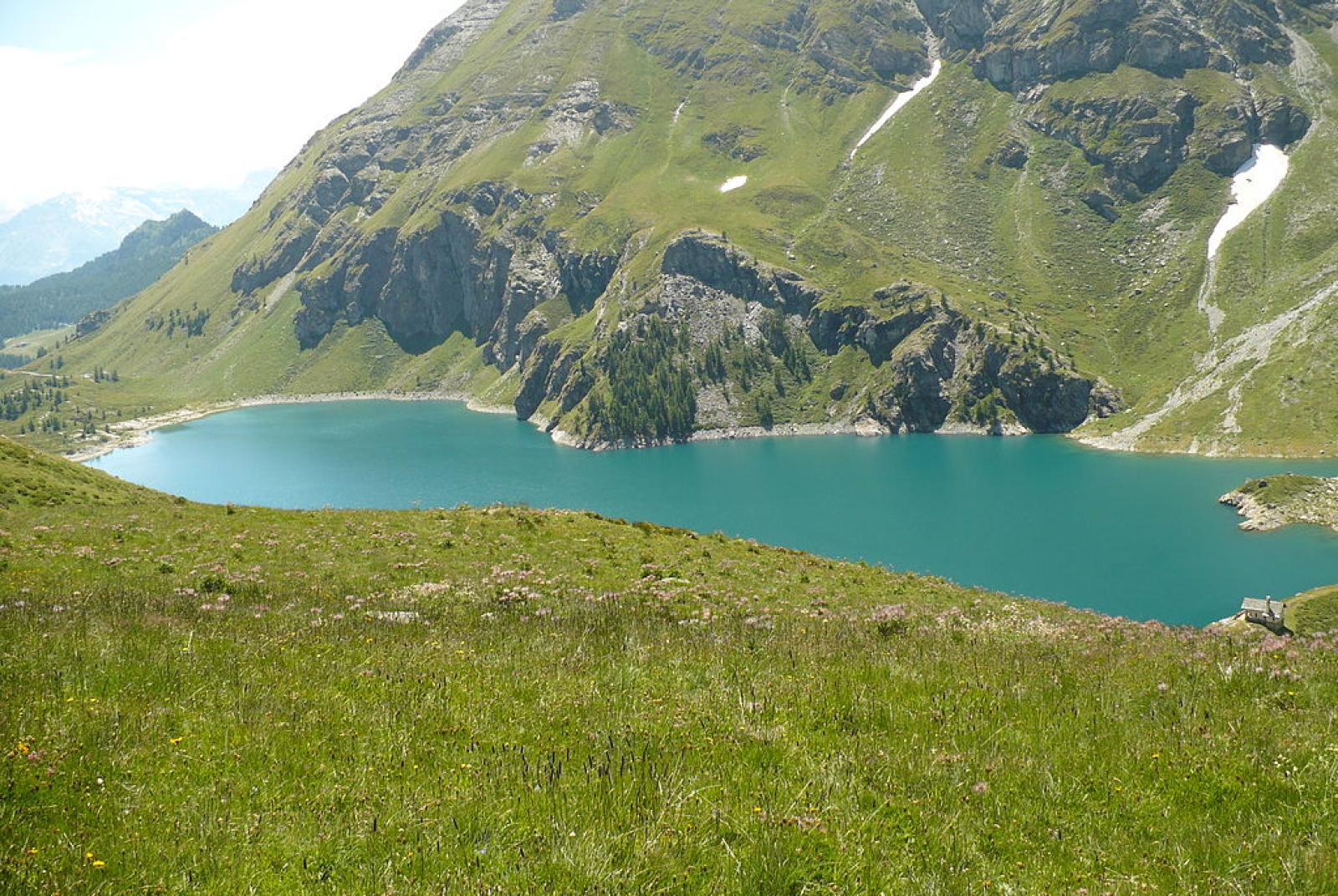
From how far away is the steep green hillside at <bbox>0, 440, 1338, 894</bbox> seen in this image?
19.1 feet

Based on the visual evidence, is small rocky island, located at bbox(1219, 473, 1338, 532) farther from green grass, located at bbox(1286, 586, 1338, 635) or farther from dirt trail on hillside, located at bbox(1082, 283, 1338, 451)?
green grass, located at bbox(1286, 586, 1338, 635)

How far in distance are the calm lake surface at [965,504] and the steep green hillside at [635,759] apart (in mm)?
79663

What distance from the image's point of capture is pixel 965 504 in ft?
439

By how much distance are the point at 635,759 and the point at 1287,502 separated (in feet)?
468

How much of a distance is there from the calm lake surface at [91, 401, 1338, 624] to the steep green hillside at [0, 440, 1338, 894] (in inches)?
3136

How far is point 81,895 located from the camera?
511cm

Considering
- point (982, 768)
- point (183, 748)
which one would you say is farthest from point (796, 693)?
point (183, 748)

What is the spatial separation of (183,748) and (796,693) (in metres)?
7.34

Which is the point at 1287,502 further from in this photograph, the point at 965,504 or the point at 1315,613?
the point at 1315,613

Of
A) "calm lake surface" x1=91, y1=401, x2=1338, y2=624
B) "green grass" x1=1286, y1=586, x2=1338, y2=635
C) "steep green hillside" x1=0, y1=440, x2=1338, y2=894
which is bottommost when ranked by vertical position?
"calm lake surface" x1=91, y1=401, x2=1338, y2=624

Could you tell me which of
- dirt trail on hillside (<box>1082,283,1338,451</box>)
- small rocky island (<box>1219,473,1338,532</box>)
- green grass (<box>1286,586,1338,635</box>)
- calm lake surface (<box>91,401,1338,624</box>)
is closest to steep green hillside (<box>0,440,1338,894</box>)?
green grass (<box>1286,586,1338,635</box>)

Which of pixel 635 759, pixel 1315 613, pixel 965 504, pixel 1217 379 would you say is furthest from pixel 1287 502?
pixel 635 759

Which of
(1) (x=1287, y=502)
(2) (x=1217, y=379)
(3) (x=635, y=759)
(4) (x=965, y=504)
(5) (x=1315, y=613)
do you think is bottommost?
(4) (x=965, y=504)

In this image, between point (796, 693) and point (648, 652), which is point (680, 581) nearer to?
point (648, 652)
